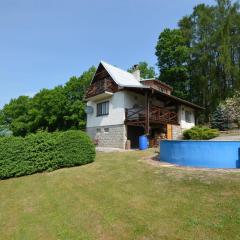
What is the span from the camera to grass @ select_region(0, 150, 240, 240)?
6457 millimetres

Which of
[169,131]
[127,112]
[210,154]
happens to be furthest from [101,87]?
[210,154]

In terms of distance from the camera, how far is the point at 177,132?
26125mm

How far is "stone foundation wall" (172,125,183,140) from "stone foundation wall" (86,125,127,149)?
5680 millimetres

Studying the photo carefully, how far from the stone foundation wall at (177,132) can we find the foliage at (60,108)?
43.1 ft

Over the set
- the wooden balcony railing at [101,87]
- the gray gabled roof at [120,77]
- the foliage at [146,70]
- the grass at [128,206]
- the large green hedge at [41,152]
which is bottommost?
the grass at [128,206]

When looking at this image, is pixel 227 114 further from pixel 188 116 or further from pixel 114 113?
pixel 114 113

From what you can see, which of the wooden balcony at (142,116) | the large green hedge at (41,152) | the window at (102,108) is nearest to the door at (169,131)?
the wooden balcony at (142,116)

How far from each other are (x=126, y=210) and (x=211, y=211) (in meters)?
2.33

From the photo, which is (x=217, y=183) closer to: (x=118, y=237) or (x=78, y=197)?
(x=118, y=237)

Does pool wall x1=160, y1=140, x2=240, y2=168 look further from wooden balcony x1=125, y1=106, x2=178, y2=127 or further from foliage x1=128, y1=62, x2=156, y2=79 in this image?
foliage x1=128, y1=62, x2=156, y2=79

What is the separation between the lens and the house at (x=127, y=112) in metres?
22.6

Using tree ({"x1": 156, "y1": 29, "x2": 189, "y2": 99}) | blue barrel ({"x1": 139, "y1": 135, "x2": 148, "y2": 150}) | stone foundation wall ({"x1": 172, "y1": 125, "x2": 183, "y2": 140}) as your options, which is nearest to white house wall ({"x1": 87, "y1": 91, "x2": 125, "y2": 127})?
blue barrel ({"x1": 139, "y1": 135, "x2": 148, "y2": 150})

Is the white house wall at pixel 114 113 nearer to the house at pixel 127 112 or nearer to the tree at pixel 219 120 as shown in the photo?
the house at pixel 127 112

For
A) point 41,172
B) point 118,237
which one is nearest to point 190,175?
point 118,237
